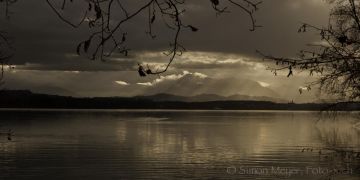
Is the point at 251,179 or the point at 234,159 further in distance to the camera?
the point at 234,159

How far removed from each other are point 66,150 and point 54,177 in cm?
2208

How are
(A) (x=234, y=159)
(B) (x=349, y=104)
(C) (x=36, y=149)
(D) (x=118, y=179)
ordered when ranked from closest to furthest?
(B) (x=349, y=104), (D) (x=118, y=179), (A) (x=234, y=159), (C) (x=36, y=149)

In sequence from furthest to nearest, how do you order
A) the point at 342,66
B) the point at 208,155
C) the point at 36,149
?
1. the point at 36,149
2. the point at 208,155
3. the point at 342,66

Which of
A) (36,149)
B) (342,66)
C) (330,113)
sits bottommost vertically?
(36,149)

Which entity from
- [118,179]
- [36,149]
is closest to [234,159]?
[118,179]

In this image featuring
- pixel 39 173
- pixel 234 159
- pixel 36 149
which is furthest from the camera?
pixel 36 149

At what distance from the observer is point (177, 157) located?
57.3 metres

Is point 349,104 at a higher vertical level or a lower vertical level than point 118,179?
higher

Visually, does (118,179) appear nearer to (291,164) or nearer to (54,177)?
(54,177)

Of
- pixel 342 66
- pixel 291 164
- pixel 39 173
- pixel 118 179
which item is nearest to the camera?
pixel 342 66

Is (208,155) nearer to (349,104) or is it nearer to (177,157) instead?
(177,157)

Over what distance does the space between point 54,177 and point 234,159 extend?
20286 mm

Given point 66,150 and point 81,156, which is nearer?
point 81,156

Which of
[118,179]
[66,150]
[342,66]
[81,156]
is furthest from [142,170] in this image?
[342,66]
